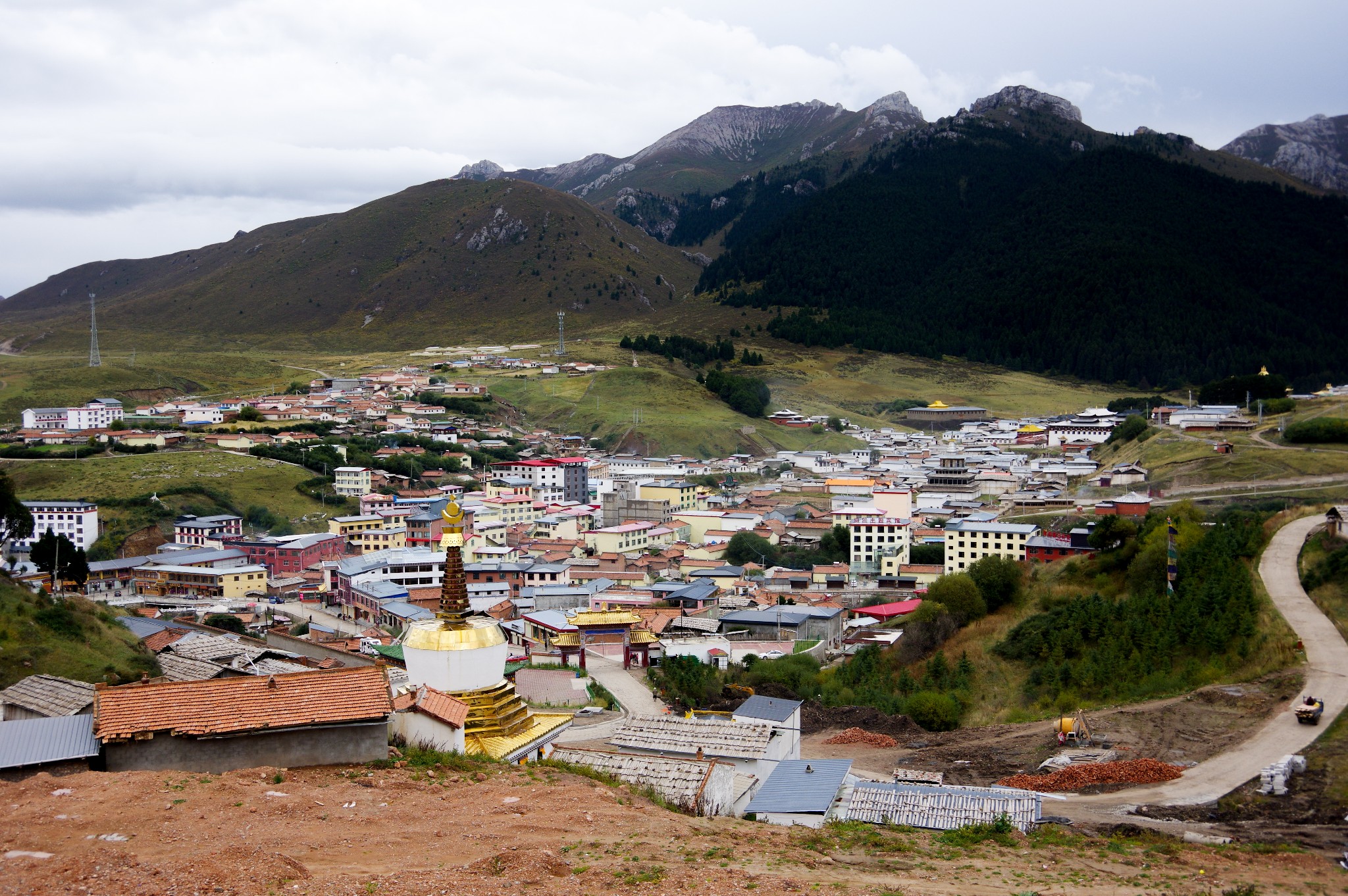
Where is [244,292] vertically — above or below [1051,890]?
above

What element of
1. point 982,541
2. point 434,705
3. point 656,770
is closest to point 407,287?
point 982,541

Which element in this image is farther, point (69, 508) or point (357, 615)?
point (69, 508)

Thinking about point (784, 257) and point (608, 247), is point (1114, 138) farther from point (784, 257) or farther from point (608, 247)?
point (608, 247)

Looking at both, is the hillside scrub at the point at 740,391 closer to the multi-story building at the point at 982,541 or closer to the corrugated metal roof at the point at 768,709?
the multi-story building at the point at 982,541

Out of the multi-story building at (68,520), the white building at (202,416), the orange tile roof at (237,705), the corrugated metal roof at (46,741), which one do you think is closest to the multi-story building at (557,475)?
the white building at (202,416)

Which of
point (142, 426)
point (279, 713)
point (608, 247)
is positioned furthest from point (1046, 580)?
point (608, 247)

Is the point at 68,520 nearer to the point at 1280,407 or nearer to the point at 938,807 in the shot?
the point at 938,807

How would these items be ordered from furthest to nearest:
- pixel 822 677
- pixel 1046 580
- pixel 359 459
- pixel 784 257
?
pixel 784 257 < pixel 359 459 < pixel 1046 580 < pixel 822 677
